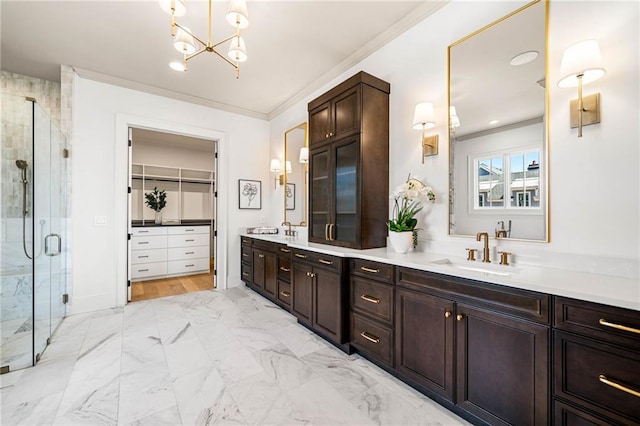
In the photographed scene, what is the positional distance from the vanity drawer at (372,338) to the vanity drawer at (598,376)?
995 mm

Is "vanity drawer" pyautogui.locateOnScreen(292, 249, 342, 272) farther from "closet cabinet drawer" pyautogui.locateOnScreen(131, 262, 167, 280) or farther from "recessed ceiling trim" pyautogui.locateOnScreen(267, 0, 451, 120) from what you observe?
"closet cabinet drawer" pyautogui.locateOnScreen(131, 262, 167, 280)

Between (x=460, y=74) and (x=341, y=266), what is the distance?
6.19 ft

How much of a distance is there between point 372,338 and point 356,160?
1594 mm

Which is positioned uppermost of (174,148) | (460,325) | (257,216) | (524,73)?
(174,148)

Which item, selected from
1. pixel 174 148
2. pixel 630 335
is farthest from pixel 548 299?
pixel 174 148

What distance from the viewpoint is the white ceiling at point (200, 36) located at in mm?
2436

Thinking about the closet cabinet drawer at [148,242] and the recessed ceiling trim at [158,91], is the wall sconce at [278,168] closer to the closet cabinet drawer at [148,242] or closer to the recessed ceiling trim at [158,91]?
the recessed ceiling trim at [158,91]

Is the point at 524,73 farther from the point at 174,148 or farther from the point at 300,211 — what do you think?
the point at 174,148

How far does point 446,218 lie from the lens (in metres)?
2.30

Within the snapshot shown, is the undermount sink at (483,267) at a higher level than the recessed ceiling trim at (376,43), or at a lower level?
lower

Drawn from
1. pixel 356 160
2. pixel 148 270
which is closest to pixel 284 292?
pixel 356 160

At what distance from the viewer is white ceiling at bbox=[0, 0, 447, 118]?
244 centimetres

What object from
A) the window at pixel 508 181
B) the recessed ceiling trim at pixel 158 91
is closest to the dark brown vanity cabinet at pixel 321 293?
the window at pixel 508 181

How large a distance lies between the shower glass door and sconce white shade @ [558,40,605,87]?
13.2 feet
